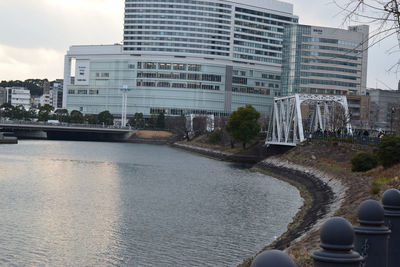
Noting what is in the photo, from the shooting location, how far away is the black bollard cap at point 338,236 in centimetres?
588

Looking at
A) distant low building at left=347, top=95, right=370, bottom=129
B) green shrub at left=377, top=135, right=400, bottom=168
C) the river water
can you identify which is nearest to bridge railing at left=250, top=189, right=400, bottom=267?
the river water

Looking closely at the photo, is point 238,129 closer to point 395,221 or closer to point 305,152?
point 305,152

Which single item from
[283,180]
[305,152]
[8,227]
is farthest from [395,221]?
[305,152]

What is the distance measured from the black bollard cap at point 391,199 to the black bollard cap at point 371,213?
1.45 metres

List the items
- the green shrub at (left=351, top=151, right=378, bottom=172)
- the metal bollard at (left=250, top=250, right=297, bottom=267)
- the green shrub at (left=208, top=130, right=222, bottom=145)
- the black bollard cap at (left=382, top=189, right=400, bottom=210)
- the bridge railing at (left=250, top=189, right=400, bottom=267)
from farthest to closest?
the green shrub at (left=208, top=130, right=222, bottom=145), the green shrub at (left=351, top=151, right=378, bottom=172), the black bollard cap at (left=382, top=189, right=400, bottom=210), the bridge railing at (left=250, top=189, right=400, bottom=267), the metal bollard at (left=250, top=250, right=297, bottom=267)

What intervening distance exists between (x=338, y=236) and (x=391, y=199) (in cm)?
353

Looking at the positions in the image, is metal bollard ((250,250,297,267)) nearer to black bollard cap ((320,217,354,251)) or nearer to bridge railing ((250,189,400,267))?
bridge railing ((250,189,400,267))

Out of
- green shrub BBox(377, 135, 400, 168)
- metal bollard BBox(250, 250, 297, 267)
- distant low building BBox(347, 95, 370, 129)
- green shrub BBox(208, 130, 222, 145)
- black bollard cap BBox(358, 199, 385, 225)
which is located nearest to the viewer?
metal bollard BBox(250, 250, 297, 267)

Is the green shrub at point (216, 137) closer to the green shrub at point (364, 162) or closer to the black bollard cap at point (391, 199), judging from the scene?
the green shrub at point (364, 162)

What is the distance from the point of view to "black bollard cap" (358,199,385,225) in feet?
24.7

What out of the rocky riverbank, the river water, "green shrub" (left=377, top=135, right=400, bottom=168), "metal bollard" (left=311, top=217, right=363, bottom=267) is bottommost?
the river water

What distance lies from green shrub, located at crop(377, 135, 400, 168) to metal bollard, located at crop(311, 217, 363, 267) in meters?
46.4

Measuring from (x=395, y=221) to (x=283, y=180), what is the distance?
64174mm

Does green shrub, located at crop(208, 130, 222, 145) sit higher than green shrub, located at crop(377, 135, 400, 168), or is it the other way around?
green shrub, located at crop(377, 135, 400, 168)
